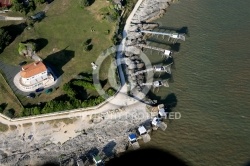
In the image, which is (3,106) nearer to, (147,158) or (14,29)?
(14,29)

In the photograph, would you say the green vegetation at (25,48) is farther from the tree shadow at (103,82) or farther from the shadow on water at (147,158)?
the shadow on water at (147,158)

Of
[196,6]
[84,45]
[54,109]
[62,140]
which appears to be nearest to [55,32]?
[84,45]

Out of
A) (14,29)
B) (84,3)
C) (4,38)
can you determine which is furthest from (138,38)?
(4,38)

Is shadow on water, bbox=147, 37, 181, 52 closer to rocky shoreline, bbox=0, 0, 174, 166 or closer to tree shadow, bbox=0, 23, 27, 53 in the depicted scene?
rocky shoreline, bbox=0, 0, 174, 166

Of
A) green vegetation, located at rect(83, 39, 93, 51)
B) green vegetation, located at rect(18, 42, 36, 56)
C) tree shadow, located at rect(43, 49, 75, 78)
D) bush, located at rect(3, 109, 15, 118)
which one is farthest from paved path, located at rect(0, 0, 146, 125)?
→ green vegetation, located at rect(18, 42, 36, 56)

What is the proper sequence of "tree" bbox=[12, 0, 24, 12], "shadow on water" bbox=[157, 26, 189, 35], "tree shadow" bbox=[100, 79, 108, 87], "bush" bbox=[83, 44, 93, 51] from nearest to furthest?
1. "tree shadow" bbox=[100, 79, 108, 87]
2. "bush" bbox=[83, 44, 93, 51]
3. "shadow on water" bbox=[157, 26, 189, 35]
4. "tree" bbox=[12, 0, 24, 12]

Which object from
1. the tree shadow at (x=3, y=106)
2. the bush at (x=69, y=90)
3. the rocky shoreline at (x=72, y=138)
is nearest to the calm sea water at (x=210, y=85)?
the rocky shoreline at (x=72, y=138)

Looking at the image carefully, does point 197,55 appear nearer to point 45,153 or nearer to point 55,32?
point 55,32
